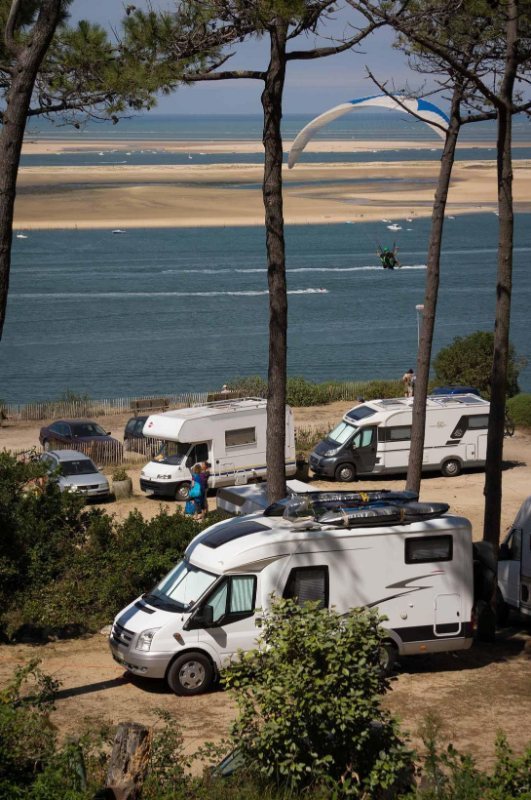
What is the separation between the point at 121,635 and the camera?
1302 cm

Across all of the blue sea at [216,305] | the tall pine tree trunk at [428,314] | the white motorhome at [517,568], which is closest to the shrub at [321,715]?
the white motorhome at [517,568]

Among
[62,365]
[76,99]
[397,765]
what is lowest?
[62,365]

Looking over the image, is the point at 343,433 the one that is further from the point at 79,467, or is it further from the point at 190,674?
the point at 190,674

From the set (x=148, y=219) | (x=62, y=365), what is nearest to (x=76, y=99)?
(x=62, y=365)

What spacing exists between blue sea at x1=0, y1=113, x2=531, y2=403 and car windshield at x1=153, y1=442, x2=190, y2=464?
44.3ft

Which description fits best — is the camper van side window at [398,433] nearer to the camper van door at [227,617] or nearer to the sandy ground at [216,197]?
the camper van door at [227,617]

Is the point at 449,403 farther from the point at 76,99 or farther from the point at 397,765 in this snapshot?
the point at 397,765

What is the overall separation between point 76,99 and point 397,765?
398 inches

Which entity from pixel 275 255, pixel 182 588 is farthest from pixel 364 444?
pixel 182 588

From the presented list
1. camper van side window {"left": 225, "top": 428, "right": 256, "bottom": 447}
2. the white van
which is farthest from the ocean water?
the white van

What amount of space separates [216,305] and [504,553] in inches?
2649

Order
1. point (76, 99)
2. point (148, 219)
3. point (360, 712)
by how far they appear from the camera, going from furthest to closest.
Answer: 1. point (148, 219)
2. point (76, 99)
3. point (360, 712)

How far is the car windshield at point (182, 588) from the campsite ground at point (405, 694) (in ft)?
3.07

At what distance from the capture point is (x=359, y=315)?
77125 mm
